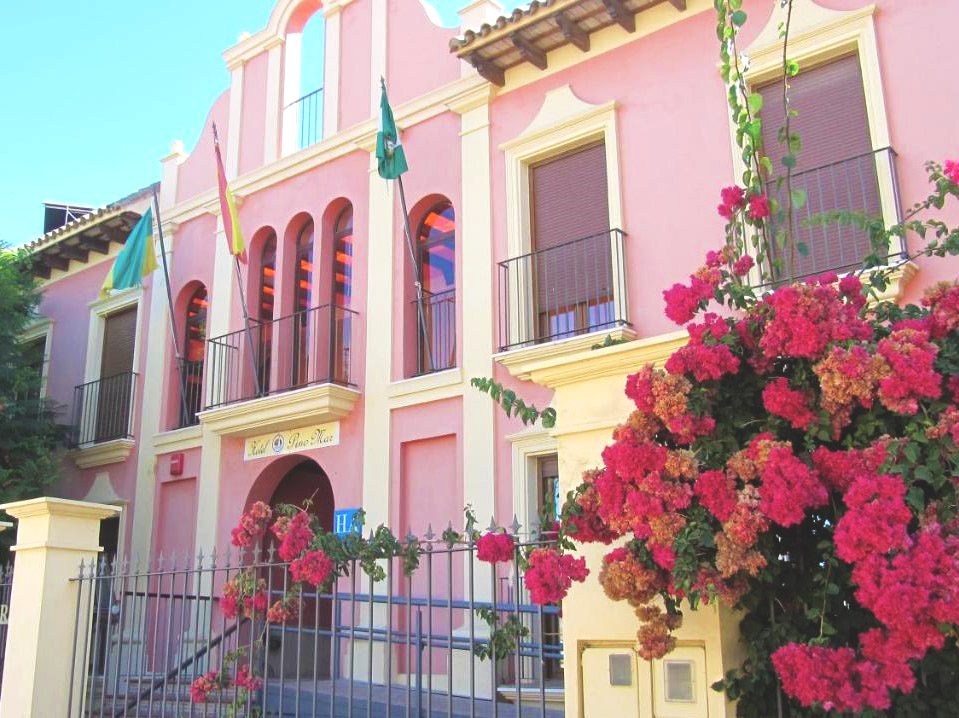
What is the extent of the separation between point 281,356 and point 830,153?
22.5 ft

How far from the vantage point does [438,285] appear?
1198 centimetres

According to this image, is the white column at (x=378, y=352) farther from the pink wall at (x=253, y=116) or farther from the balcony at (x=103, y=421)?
the balcony at (x=103, y=421)

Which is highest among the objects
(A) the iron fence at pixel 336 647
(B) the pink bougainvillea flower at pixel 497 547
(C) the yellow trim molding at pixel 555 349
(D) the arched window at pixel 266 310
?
(D) the arched window at pixel 266 310

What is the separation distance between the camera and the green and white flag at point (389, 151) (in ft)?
36.0

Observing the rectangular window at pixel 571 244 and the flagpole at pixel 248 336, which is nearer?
the rectangular window at pixel 571 244

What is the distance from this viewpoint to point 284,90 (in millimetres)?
13875

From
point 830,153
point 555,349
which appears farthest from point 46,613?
point 830,153

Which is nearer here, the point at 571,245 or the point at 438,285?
the point at 571,245

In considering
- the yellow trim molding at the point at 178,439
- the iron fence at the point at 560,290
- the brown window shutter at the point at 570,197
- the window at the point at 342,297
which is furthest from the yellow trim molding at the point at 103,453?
the brown window shutter at the point at 570,197

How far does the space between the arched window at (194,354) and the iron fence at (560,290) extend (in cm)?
515

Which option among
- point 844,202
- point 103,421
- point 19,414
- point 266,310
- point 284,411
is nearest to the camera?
point 844,202

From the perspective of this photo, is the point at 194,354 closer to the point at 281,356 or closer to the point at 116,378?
the point at 116,378

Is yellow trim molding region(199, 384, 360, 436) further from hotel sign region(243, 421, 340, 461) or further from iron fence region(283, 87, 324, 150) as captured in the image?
iron fence region(283, 87, 324, 150)

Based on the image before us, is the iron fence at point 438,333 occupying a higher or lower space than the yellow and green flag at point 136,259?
lower
